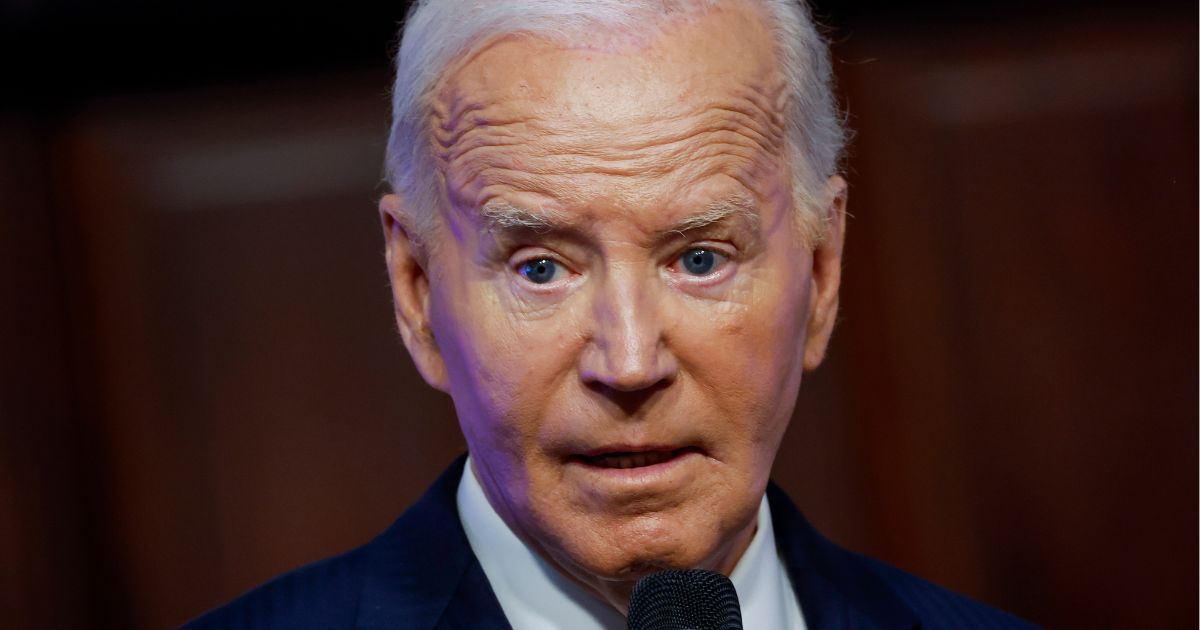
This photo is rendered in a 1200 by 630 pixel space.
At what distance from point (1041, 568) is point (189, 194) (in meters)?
1.60

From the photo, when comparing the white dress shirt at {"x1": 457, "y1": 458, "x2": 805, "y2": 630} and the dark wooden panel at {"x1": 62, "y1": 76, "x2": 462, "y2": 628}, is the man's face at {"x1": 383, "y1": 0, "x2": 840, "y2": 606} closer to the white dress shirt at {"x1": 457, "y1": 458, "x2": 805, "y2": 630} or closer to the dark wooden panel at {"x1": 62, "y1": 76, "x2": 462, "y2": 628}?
the white dress shirt at {"x1": 457, "y1": 458, "x2": 805, "y2": 630}

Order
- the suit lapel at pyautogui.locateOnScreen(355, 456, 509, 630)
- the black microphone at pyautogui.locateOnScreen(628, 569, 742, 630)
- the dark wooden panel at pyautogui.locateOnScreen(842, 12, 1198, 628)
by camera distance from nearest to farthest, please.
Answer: the black microphone at pyautogui.locateOnScreen(628, 569, 742, 630) → the suit lapel at pyautogui.locateOnScreen(355, 456, 509, 630) → the dark wooden panel at pyautogui.locateOnScreen(842, 12, 1198, 628)

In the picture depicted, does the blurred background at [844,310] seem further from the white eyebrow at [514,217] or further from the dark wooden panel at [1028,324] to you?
the white eyebrow at [514,217]

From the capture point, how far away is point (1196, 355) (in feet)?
8.39

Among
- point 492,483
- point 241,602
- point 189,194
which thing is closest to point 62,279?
point 189,194

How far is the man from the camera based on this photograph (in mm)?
1493

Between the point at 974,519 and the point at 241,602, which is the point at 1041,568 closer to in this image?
the point at 974,519

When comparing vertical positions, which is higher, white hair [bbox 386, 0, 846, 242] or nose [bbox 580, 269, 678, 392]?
white hair [bbox 386, 0, 846, 242]

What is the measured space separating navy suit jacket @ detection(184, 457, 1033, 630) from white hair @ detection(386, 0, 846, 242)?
37 centimetres

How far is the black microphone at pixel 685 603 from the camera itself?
1.28m

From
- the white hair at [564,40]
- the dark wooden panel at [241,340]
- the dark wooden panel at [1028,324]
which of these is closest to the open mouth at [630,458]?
the white hair at [564,40]

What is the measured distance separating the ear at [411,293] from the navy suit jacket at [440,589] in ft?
0.57

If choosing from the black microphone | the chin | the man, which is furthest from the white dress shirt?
the black microphone

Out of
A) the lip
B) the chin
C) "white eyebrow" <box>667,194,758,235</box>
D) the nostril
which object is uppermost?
"white eyebrow" <box>667,194,758,235</box>
